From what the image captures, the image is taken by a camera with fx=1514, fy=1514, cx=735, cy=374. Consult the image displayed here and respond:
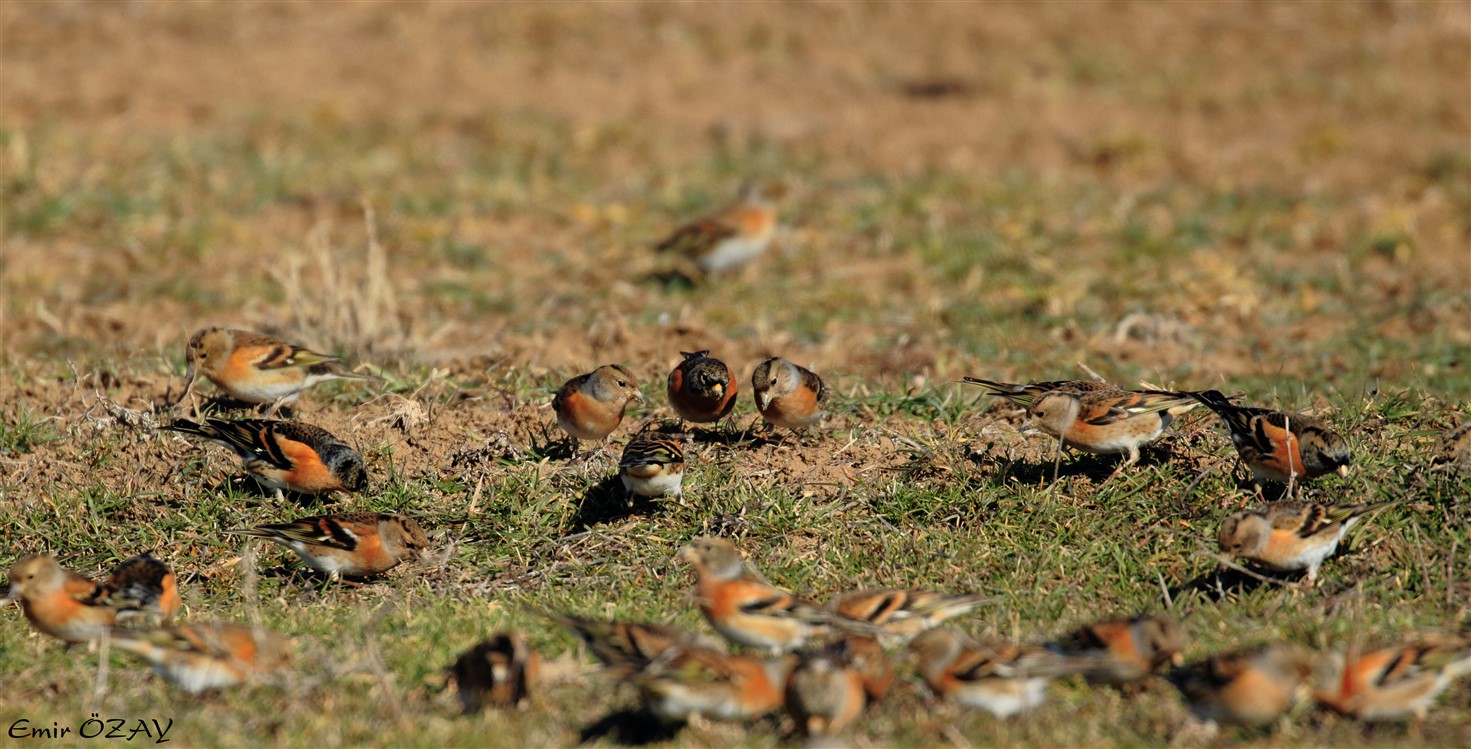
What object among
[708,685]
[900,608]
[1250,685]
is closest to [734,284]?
[900,608]

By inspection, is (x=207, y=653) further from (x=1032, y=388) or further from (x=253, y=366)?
(x=1032, y=388)

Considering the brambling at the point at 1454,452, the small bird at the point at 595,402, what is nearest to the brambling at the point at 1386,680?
the brambling at the point at 1454,452

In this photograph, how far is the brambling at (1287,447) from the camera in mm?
7578

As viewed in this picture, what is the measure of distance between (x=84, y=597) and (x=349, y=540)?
1.25 meters

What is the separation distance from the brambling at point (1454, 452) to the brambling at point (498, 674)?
491 centimetres

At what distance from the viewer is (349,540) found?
7.58 meters

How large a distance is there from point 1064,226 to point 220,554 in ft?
27.8

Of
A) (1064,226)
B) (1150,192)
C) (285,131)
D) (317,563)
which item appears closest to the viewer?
(317,563)

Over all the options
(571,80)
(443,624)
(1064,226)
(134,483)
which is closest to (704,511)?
(443,624)

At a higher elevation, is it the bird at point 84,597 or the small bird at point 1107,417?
the small bird at point 1107,417

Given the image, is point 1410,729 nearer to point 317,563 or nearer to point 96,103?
point 317,563

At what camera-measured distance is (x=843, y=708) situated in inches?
228

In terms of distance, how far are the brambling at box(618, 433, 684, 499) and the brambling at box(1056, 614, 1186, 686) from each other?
7.45ft

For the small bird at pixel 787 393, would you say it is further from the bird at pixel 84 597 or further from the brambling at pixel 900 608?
the bird at pixel 84 597
